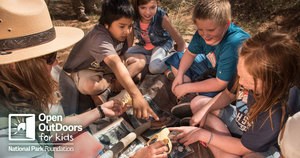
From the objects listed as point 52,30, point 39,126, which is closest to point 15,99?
point 39,126

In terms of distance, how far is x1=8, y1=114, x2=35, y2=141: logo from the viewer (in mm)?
1038

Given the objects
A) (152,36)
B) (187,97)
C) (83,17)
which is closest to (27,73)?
(187,97)

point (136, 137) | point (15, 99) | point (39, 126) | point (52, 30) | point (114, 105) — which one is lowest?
point (136, 137)

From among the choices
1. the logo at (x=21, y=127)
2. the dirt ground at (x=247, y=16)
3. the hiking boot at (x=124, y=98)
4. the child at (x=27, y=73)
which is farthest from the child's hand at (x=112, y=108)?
the dirt ground at (x=247, y=16)

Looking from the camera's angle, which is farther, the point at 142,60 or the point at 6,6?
the point at 142,60

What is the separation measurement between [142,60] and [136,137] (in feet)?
2.19

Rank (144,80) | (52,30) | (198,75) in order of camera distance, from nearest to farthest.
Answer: (52,30), (198,75), (144,80)

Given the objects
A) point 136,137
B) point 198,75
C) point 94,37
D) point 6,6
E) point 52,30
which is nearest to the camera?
point 6,6

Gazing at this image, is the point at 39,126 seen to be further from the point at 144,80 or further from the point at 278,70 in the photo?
the point at 144,80

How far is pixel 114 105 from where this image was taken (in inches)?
66.5

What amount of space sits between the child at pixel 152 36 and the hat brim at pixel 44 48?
35.2 inches

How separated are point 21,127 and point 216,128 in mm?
868

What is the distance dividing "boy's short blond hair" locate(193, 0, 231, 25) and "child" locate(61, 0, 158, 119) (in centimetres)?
38

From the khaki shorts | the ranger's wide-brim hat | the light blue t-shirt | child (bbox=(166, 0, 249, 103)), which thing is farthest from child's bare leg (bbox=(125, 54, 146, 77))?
the ranger's wide-brim hat
